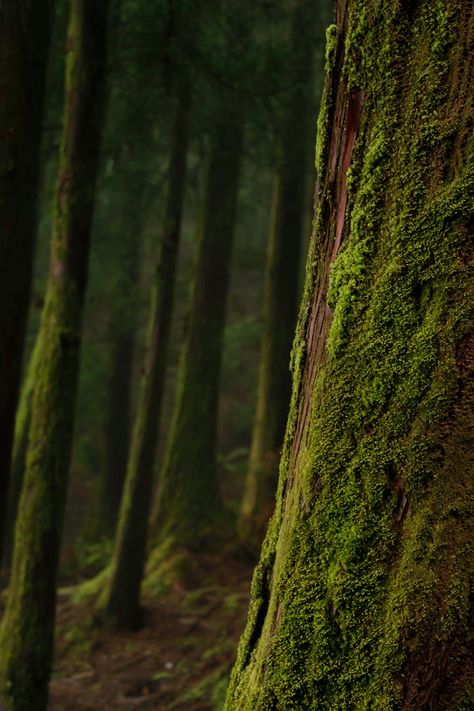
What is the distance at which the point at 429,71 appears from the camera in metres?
1.88

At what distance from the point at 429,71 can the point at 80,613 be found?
10665 mm

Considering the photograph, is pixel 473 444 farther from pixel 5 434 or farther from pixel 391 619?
pixel 5 434

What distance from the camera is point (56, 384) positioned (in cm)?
650

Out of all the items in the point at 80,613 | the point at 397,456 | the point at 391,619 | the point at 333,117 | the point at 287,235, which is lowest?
the point at 80,613

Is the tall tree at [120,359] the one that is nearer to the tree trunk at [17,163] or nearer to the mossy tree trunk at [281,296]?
the mossy tree trunk at [281,296]

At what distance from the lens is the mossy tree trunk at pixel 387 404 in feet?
5.84

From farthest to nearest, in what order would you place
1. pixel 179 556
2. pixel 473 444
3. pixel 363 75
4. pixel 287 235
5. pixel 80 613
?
pixel 287 235, pixel 179 556, pixel 80 613, pixel 363 75, pixel 473 444

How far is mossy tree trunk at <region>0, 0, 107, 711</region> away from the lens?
20.9 ft

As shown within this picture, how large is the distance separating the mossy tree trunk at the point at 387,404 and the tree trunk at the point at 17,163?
3.25 metres

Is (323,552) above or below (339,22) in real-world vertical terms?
below

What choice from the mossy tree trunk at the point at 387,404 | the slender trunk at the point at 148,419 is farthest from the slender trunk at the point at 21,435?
the mossy tree trunk at the point at 387,404

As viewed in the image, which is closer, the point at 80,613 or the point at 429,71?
the point at 429,71

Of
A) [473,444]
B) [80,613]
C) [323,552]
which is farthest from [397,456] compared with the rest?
[80,613]

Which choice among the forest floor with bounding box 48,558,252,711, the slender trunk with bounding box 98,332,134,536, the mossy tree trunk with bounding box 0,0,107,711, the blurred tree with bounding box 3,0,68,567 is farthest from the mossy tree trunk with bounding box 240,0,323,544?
the mossy tree trunk with bounding box 0,0,107,711
